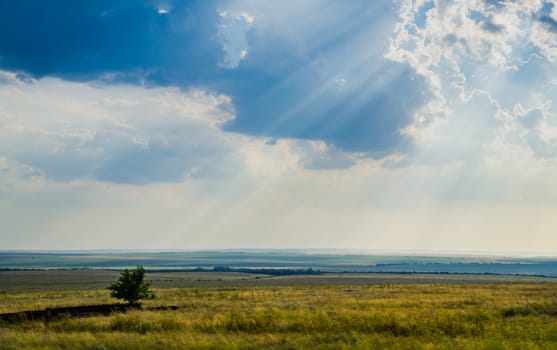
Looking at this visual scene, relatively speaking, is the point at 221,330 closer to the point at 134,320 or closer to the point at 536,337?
the point at 134,320

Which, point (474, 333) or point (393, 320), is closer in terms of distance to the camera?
point (474, 333)

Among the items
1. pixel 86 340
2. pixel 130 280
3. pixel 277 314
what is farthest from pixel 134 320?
pixel 130 280

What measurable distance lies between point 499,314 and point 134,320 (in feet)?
60.5

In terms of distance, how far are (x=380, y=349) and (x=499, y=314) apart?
49.3ft

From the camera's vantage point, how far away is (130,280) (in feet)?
107

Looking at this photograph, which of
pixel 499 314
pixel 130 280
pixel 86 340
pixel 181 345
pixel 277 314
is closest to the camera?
pixel 181 345

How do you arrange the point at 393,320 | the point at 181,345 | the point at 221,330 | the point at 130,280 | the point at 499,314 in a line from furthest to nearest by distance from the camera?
the point at 130,280 → the point at 499,314 → the point at 393,320 → the point at 221,330 → the point at 181,345

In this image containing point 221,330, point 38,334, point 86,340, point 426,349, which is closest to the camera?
point 426,349

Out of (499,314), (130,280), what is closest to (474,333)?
(499,314)

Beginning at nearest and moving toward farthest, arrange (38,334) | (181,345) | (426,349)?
(426,349)
(181,345)
(38,334)

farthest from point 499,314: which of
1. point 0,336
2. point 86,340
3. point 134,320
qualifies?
point 0,336

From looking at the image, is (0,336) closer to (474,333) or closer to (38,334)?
(38,334)

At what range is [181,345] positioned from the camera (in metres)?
16.9

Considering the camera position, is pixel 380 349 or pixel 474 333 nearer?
pixel 380 349
